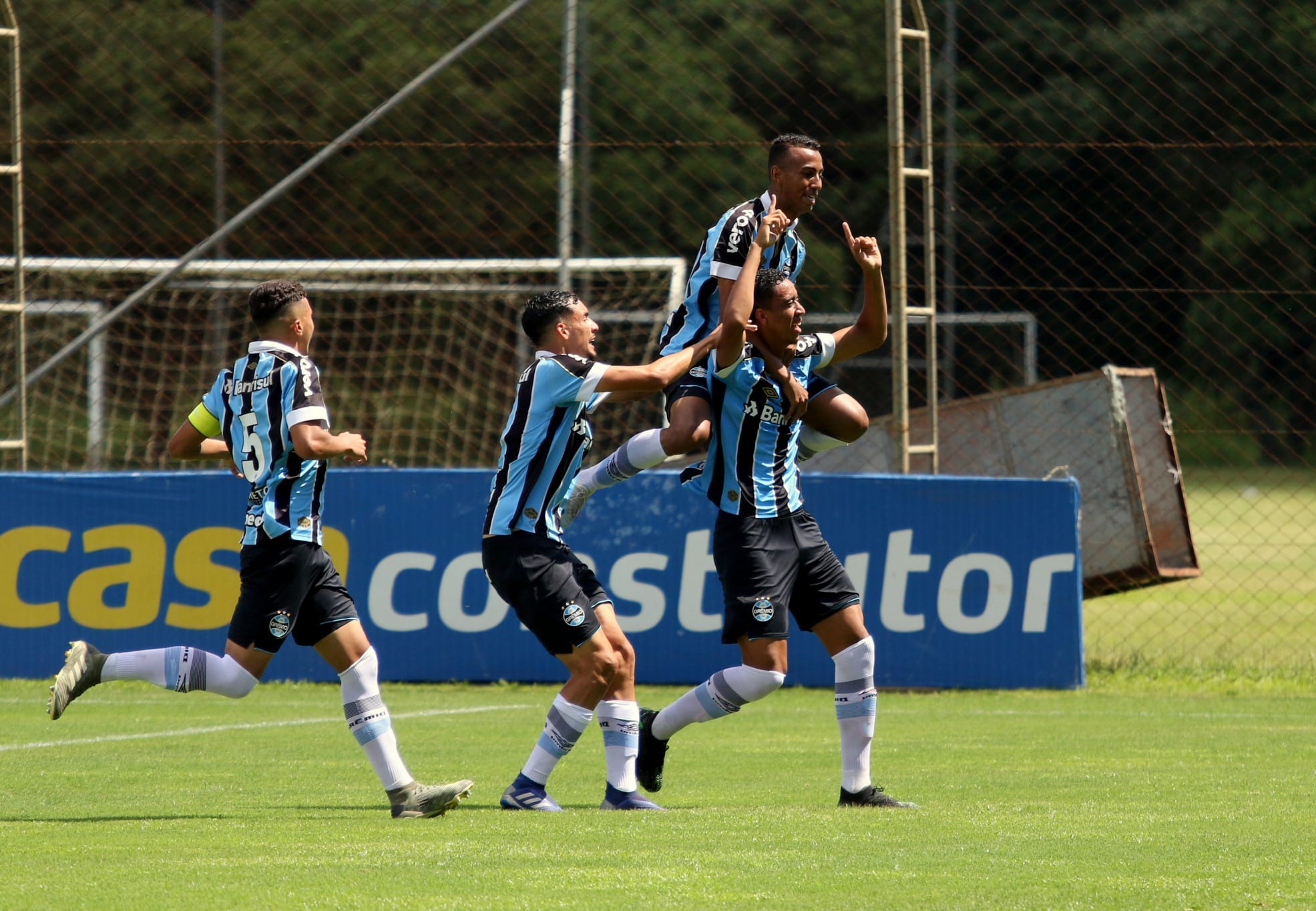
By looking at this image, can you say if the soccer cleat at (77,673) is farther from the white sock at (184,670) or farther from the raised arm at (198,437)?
the raised arm at (198,437)

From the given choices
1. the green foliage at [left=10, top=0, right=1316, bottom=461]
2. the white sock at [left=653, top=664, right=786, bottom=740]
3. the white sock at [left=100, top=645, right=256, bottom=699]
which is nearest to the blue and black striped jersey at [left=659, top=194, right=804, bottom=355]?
the white sock at [left=653, top=664, right=786, bottom=740]

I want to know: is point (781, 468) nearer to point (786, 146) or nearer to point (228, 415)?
point (786, 146)

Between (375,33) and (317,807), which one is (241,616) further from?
(375,33)

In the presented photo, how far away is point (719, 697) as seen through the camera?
6141mm

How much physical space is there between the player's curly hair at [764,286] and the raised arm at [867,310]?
302mm

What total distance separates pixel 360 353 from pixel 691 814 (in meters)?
10.7

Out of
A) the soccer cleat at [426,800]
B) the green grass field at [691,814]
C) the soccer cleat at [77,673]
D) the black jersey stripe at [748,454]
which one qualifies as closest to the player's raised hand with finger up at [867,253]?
the black jersey stripe at [748,454]

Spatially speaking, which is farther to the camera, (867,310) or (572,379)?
(867,310)

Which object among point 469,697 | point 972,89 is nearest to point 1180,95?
point 972,89

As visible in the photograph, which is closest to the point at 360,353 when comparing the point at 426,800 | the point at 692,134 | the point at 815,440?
the point at 692,134

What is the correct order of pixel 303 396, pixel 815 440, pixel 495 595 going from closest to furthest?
pixel 303 396 → pixel 815 440 → pixel 495 595

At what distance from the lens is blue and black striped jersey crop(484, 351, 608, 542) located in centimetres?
573

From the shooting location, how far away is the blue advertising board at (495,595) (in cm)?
993

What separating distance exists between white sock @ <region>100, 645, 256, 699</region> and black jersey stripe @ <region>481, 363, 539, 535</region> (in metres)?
0.97
